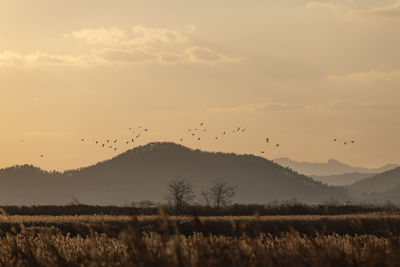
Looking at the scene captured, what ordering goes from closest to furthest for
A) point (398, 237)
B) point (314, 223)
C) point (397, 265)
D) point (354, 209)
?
point (397, 265) → point (398, 237) → point (314, 223) → point (354, 209)

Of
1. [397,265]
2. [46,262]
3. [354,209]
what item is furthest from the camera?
[354,209]

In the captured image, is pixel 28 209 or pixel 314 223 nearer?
pixel 314 223

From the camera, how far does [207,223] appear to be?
168 ft

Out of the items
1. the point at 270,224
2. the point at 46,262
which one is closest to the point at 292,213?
the point at 270,224

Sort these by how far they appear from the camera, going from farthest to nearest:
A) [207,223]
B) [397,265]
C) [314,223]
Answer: [314,223], [207,223], [397,265]

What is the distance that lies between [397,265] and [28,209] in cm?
7932

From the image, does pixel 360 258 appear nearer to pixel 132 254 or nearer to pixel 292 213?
pixel 132 254

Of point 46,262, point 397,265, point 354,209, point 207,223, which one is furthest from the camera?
point 354,209

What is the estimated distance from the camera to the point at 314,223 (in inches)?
2199

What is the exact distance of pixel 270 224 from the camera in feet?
173

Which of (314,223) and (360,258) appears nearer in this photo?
(360,258)

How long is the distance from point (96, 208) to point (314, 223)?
131ft

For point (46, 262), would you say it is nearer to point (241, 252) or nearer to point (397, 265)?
point (241, 252)

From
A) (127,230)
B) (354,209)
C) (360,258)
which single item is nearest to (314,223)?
(354,209)
